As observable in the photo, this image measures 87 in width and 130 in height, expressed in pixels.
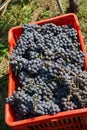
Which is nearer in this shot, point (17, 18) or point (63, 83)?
point (63, 83)

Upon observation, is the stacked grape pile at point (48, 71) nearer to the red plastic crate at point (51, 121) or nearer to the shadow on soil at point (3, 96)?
the red plastic crate at point (51, 121)

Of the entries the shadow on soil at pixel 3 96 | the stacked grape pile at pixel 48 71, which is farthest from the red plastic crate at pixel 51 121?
the shadow on soil at pixel 3 96

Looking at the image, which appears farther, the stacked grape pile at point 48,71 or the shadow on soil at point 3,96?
the shadow on soil at point 3,96

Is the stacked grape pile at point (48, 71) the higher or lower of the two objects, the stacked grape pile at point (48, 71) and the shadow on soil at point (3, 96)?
the higher

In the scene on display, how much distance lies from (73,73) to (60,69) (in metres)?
0.12

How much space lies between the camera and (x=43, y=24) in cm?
369

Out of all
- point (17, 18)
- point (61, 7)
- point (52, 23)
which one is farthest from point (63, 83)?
point (17, 18)

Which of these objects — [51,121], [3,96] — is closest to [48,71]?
[51,121]

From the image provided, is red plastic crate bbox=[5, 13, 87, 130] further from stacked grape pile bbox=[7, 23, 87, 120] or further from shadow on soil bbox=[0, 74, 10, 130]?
shadow on soil bbox=[0, 74, 10, 130]

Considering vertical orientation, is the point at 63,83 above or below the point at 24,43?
below

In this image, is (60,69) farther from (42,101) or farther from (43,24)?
(43,24)

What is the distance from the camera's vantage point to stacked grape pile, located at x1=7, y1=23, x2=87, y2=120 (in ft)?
9.77

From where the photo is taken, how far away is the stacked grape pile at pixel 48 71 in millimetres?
2979

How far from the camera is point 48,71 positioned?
3.12 meters
